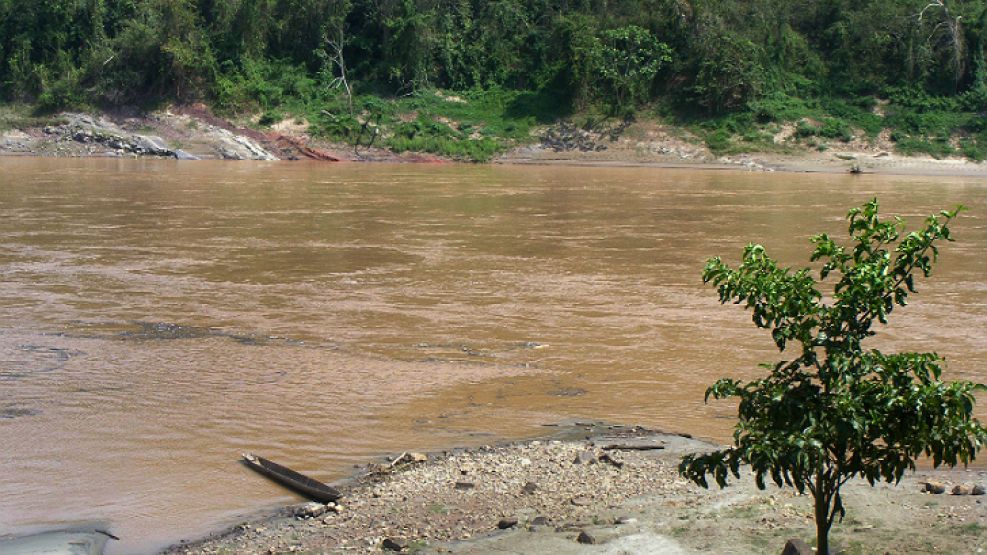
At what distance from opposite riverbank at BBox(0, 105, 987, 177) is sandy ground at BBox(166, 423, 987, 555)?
3418cm

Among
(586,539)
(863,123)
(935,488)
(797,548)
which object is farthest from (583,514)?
(863,123)

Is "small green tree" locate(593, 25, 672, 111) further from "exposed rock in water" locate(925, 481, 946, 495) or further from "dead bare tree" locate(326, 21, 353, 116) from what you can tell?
"exposed rock in water" locate(925, 481, 946, 495)

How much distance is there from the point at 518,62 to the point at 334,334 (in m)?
40.2

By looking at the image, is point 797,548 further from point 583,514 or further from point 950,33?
point 950,33


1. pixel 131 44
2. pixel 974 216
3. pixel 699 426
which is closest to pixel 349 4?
pixel 131 44

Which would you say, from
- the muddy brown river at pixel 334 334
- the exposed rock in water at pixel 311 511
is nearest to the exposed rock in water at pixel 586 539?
the exposed rock in water at pixel 311 511

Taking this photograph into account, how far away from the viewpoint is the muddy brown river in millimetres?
7926

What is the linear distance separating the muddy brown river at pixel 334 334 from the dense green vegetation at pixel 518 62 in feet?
65.8

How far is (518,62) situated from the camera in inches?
1984

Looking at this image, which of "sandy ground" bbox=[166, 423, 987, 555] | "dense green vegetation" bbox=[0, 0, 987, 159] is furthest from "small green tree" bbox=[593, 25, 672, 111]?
"sandy ground" bbox=[166, 423, 987, 555]

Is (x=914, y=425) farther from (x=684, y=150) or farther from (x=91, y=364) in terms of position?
(x=684, y=150)

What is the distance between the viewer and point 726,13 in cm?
4688

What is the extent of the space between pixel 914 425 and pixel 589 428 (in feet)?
14.2

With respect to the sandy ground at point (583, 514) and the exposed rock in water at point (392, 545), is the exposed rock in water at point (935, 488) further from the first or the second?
the exposed rock in water at point (392, 545)
